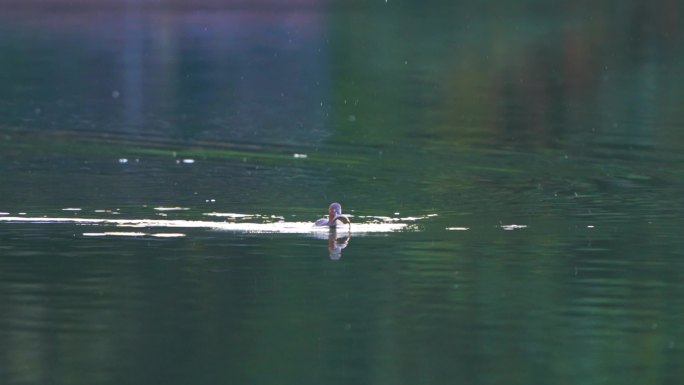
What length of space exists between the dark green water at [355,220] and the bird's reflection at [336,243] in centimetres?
18

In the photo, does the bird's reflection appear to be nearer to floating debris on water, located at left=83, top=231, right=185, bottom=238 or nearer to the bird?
the bird

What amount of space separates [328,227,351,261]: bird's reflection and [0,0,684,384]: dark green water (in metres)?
0.18

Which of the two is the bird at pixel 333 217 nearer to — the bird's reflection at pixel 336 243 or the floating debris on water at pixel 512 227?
the bird's reflection at pixel 336 243

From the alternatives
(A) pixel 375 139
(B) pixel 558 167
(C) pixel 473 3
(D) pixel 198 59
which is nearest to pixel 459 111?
(A) pixel 375 139

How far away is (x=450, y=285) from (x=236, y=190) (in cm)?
805

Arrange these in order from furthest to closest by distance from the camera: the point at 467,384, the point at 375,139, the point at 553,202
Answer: the point at 375,139
the point at 553,202
the point at 467,384

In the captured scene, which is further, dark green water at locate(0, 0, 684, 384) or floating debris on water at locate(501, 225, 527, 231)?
floating debris on water at locate(501, 225, 527, 231)

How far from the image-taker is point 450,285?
18500 mm

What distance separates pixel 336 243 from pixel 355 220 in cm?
209

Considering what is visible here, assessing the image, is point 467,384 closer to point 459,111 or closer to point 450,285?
point 450,285

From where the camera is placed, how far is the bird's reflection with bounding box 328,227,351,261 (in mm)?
20461

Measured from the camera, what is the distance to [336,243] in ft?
69.6

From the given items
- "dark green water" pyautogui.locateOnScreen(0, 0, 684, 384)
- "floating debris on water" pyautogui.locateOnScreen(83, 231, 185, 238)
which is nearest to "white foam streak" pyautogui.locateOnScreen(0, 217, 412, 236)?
"dark green water" pyautogui.locateOnScreen(0, 0, 684, 384)

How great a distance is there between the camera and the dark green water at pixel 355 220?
15406 millimetres
